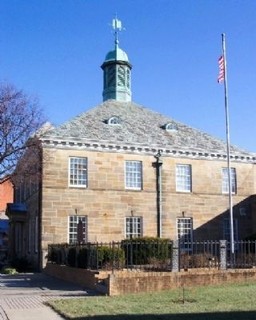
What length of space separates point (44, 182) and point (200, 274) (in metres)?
13.7

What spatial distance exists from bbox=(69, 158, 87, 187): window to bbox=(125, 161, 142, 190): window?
272cm

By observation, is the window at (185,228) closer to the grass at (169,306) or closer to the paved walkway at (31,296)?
the paved walkway at (31,296)

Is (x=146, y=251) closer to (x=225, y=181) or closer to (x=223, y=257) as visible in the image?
(x=223, y=257)

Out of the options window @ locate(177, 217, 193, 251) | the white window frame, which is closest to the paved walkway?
the white window frame

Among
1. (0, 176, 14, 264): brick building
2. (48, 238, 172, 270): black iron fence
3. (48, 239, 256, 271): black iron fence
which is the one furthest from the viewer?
(0, 176, 14, 264): brick building

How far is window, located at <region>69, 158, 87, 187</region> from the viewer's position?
31.0 m

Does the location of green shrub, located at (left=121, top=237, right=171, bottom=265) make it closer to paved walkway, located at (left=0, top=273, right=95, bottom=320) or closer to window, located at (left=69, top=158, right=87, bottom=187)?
paved walkway, located at (left=0, top=273, right=95, bottom=320)

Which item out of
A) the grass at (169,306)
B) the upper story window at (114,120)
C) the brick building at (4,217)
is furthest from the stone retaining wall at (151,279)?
the brick building at (4,217)

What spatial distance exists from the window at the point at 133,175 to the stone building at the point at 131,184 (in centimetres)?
6

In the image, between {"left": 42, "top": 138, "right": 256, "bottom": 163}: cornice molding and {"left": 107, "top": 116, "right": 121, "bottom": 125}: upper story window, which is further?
{"left": 107, "top": 116, "right": 121, "bottom": 125}: upper story window

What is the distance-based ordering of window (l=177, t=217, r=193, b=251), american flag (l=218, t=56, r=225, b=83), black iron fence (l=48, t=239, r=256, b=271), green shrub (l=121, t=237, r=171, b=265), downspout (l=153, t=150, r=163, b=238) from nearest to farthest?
black iron fence (l=48, t=239, r=256, b=271)
green shrub (l=121, t=237, r=171, b=265)
american flag (l=218, t=56, r=225, b=83)
downspout (l=153, t=150, r=163, b=238)
window (l=177, t=217, r=193, b=251)

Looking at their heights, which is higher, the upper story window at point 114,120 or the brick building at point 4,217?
the upper story window at point 114,120

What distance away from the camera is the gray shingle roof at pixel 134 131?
32031 mm

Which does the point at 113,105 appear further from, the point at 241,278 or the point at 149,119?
the point at 241,278
